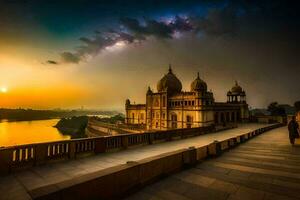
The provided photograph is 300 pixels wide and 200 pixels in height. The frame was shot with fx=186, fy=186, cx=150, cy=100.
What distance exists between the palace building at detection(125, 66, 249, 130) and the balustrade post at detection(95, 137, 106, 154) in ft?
131

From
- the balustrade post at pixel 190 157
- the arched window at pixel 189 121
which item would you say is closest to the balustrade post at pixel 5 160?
the balustrade post at pixel 190 157

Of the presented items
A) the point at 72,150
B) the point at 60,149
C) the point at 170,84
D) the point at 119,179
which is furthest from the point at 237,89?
the point at 119,179

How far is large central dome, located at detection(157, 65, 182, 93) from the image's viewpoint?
5957cm

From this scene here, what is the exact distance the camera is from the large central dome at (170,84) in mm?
59572

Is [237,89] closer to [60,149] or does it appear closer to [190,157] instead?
[190,157]

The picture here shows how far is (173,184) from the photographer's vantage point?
556 centimetres

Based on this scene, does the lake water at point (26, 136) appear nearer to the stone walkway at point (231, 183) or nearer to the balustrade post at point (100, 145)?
the balustrade post at point (100, 145)

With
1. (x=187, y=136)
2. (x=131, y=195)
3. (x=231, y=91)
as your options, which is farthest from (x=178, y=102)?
(x=131, y=195)

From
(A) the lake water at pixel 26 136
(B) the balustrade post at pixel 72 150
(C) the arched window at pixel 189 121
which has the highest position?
(B) the balustrade post at pixel 72 150

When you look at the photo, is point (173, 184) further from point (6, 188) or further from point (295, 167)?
point (295, 167)

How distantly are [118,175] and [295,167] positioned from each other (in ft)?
23.7

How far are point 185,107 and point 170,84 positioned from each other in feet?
38.9

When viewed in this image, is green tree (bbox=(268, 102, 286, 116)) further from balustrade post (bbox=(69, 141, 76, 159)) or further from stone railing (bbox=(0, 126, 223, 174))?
balustrade post (bbox=(69, 141, 76, 159))

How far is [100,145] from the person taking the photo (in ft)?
32.3
